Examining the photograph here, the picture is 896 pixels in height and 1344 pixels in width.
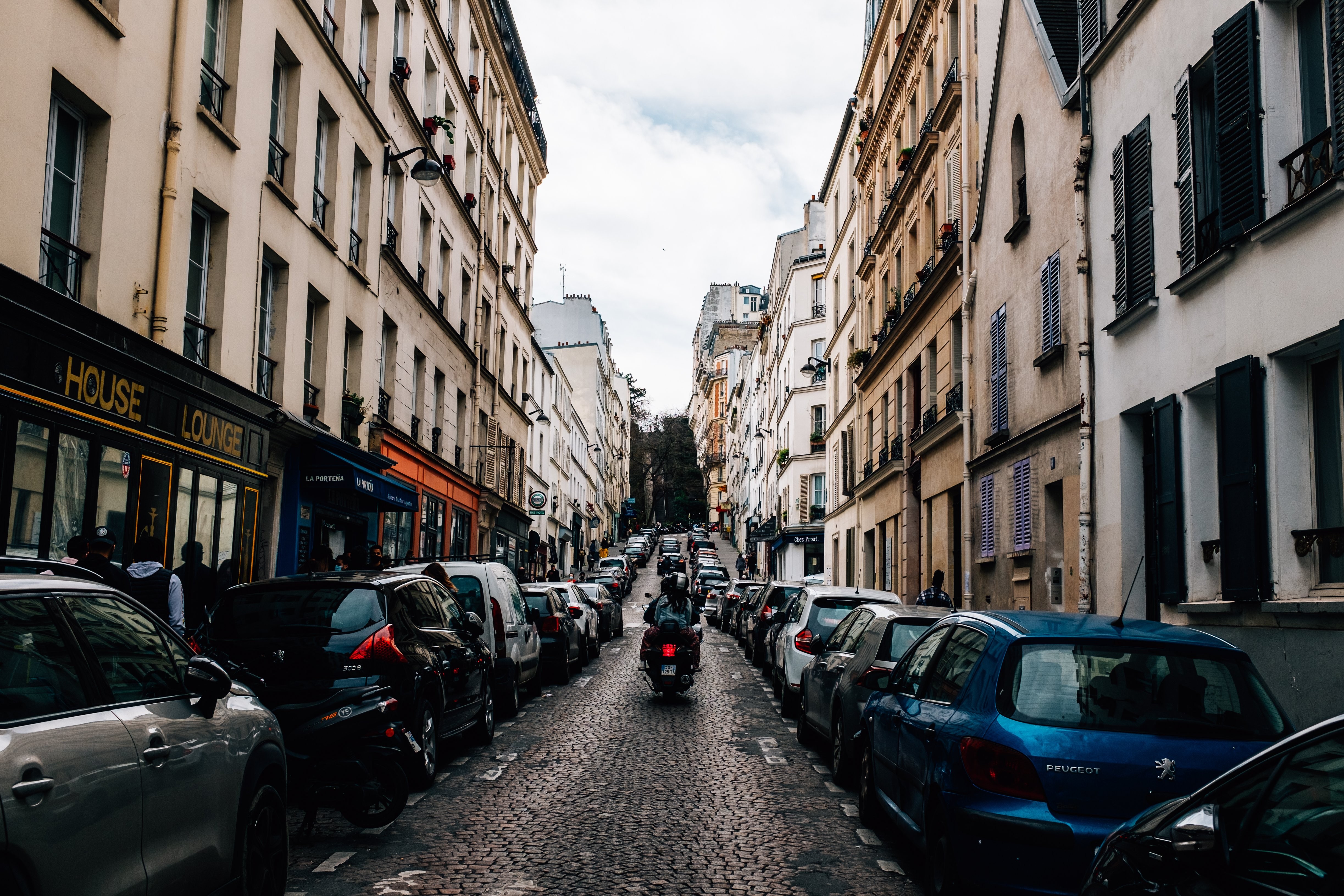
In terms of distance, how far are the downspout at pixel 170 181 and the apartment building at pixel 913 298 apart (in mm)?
12983

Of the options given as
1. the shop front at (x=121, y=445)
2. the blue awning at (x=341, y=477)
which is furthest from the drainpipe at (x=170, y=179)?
the blue awning at (x=341, y=477)

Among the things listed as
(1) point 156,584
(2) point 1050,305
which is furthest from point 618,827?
(2) point 1050,305

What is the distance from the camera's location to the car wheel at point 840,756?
369 inches

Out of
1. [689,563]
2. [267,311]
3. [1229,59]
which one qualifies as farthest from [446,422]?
[689,563]

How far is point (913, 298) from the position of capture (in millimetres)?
25562

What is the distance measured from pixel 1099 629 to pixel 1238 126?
6.25 m

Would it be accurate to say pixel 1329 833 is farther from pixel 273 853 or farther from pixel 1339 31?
pixel 1339 31

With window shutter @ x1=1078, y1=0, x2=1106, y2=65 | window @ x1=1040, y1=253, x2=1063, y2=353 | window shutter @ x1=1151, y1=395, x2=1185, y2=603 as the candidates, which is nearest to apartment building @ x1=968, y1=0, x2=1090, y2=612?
window @ x1=1040, y1=253, x2=1063, y2=353

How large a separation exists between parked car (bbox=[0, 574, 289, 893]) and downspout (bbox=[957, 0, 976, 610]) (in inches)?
635

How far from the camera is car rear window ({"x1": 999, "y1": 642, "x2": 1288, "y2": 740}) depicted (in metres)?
5.45

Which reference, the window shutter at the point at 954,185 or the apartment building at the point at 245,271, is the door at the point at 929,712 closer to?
the apartment building at the point at 245,271

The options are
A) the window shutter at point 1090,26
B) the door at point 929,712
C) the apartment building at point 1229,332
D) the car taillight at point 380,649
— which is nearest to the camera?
the door at point 929,712

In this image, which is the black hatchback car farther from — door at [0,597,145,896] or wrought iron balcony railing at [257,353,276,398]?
wrought iron balcony railing at [257,353,276,398]

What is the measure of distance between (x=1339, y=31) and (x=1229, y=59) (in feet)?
5.53
